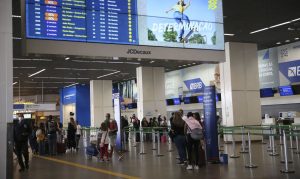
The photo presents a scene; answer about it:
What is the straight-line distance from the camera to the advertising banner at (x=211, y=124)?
39.4 feet

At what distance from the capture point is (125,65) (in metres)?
26.8

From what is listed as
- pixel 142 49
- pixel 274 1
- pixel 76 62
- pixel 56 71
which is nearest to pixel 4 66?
pixel 142 49

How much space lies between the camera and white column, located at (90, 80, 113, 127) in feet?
117

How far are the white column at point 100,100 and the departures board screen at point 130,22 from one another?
27.9 meters

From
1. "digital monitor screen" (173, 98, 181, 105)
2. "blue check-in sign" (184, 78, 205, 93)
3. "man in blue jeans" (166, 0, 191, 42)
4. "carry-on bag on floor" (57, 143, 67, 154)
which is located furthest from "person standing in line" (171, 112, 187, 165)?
"digital monitor screen" (173, 98, 181, 105)

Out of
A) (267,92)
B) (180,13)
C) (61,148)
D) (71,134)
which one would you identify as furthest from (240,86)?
(180,13)

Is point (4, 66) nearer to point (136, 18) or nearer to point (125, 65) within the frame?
point (136, 18)

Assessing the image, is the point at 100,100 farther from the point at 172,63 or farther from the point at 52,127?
the point at 172,63

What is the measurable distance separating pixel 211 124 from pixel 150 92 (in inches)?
619

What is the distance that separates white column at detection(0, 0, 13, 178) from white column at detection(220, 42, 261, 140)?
1497 centimetres

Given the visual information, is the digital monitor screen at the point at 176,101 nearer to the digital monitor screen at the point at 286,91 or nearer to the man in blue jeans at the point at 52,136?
the digital monitor screen at the point at 286,91

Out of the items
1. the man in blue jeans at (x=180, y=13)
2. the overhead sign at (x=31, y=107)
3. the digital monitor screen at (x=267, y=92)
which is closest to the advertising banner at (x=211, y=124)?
the man in blue jeans at (x=180, y=13)

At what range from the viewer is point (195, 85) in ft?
100

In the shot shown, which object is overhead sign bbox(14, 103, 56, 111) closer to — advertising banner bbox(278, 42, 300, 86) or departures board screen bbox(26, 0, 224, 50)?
advertising banner bbox(278, 42, 300, 86)
